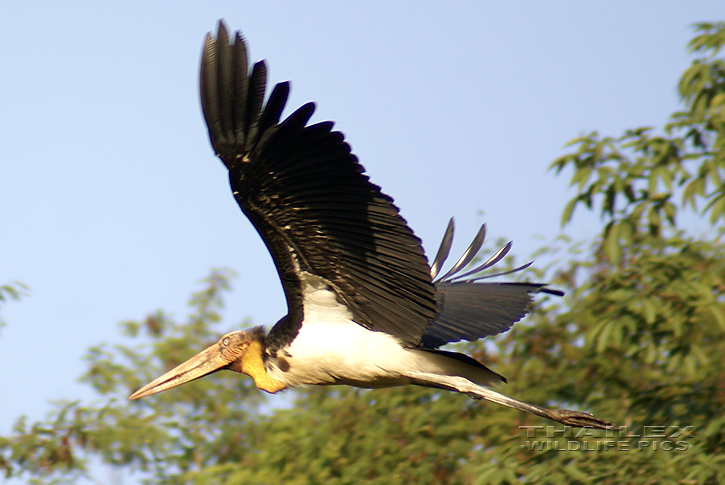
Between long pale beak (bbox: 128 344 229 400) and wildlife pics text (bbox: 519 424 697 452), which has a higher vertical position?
long pale beak (bbox: 128 344 229 400)

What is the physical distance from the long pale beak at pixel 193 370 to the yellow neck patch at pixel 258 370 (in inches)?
5.4

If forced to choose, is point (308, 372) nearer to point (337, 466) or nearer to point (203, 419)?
point (337, 466)

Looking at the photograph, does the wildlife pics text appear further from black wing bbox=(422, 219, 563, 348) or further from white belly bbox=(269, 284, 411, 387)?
white belly bbox=(269, 284, 411, 387)

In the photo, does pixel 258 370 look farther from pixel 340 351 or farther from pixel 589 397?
pixel 589 397

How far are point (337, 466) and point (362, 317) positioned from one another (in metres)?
2.41

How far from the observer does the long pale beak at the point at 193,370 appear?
456 centimetres

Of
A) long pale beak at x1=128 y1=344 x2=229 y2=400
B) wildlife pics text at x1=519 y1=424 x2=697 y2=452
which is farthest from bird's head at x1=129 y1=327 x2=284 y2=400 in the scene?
wildlife pics text at x1=519 y1=424 x2=697 y2=452

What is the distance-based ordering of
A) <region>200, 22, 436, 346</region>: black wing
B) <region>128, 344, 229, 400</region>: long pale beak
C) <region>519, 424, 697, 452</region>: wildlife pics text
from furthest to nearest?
<region>519, 424, 697, 452</region>: wildlife pics text
<region>128, 344, 229, 400</region>: long pale beak
<region>200, 22, 436, 346</region>: black wing

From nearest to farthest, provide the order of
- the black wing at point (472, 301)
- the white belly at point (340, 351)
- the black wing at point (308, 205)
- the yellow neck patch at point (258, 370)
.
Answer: the black wing at point (308, 205) < the white belly at point (340, 351) < the yellow neck patch at point (258, 370) < the black wing at point (472, 301)

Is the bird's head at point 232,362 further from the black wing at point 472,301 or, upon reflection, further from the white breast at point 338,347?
the black wing at point 472,301

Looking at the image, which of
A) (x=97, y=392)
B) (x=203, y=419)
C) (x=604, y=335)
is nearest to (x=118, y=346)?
(x=97, y=392)

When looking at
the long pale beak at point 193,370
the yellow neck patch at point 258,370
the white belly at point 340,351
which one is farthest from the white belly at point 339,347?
the long pale beak at point 193,370

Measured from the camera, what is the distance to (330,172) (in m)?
3.56

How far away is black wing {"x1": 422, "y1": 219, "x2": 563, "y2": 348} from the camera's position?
15.7 feet
